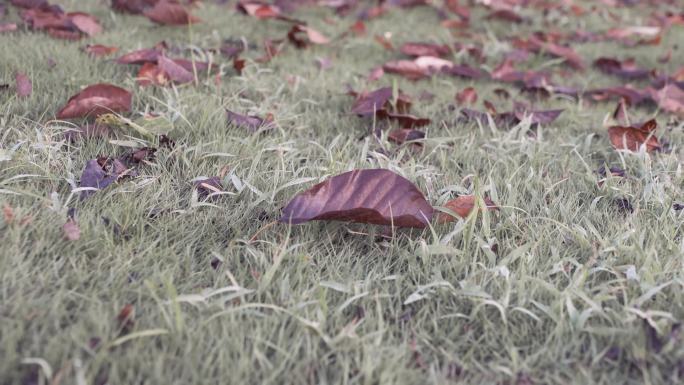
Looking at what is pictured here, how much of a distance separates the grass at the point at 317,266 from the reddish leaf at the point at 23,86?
3 centimetres

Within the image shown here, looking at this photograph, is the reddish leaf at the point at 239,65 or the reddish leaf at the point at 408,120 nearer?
the reddish leaf at the point at 408,120

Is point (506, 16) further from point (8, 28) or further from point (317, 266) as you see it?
point (317, 266)

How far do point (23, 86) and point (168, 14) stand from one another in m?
0.98

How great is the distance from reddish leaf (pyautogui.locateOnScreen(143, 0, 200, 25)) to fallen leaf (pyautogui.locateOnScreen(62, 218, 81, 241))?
1676mm

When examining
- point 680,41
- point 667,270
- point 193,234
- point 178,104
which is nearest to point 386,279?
point 193,234

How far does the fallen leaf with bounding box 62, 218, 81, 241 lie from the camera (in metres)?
1.19

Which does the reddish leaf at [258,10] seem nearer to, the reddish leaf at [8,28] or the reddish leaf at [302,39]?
the reddish leaf at [302,39]

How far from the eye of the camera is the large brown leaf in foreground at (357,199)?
1.27 metres

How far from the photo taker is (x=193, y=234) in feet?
4.33

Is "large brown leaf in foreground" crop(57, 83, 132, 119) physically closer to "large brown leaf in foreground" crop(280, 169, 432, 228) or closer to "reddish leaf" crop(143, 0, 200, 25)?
"large brown leaf in foreground" crop(280, 169, 432, 228)

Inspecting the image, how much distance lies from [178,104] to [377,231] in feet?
2.75

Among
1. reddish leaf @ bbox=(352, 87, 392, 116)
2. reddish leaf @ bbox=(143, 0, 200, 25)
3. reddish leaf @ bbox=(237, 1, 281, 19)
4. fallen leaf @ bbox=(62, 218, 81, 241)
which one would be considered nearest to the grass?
fallen leaf @ bbox=(62, 218, 81, 241)

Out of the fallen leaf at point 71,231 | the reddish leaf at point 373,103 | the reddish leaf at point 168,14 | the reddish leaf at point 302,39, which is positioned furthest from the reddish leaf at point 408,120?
the reddish leaf at point 168,14

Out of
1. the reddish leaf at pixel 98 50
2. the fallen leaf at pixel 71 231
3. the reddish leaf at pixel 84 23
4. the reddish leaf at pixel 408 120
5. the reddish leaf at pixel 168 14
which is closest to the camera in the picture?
the fallen leaf at pixel 71 231
